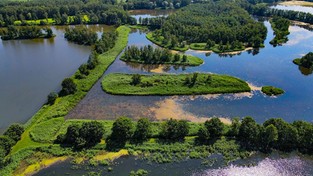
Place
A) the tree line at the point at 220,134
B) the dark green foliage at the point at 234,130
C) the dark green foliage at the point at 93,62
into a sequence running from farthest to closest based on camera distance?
the dark green foliage at the point at 93,62, the dark green foliage at the point at 234,130, the tree line at the point at 220,134

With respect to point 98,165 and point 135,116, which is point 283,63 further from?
point 98,165

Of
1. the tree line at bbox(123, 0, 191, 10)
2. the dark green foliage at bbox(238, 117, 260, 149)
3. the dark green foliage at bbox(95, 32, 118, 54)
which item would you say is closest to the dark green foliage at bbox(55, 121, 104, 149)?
the dark green foliage at bbox(238, 117, 260, 149)

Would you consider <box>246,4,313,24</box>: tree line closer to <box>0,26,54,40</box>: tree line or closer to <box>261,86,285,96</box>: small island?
<box>261,86,285,96</box>: small island

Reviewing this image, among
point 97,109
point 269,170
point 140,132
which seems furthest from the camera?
point 97,109

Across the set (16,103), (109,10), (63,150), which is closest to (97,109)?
(63,150)

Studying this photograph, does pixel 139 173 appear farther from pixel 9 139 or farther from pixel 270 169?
pixel 9 139

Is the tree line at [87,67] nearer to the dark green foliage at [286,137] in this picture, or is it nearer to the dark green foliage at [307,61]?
the dark green foliage at [286,137]

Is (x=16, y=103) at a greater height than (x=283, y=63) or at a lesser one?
lesser

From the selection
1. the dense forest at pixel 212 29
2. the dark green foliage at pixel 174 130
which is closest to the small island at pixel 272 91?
the dark green foliage at pixel 174 130
